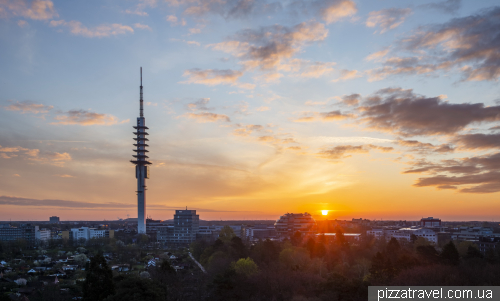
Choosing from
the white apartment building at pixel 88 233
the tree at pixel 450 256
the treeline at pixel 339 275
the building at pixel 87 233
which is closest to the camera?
the treeline at pixel 339 275

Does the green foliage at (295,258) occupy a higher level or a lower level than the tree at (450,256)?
lower

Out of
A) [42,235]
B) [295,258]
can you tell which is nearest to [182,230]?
[42,235]

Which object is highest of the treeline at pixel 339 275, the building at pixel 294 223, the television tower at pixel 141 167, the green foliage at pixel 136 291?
the television tower at pixel 141 167

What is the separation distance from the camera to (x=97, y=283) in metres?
23.2

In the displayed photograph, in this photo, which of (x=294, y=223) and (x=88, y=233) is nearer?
(x=294, y=223)

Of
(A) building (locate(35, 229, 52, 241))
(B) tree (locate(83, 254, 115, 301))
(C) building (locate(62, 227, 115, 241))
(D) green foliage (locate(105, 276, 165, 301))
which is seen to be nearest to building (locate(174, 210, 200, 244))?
(C) building (locate(62, 227, 115, 241))

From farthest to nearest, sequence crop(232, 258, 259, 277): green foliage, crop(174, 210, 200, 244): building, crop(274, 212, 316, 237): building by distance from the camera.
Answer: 1. crop(174, 210, 200, 244): building
2. crop(274, 212, 316, 237): building
3. crop(232, 258, 259, 277): green foliage

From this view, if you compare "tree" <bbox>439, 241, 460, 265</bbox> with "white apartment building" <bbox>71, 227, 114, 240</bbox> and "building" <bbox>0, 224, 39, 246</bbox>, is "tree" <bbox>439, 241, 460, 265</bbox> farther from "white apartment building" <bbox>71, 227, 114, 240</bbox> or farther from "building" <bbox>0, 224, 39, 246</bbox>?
"building" <bbox>0, 224, 39, 246</bbox>

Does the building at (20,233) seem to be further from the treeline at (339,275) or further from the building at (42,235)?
the treeline at (339,275)

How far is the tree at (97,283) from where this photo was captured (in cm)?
2300

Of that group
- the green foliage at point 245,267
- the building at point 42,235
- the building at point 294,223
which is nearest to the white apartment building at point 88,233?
the building at point 42,235

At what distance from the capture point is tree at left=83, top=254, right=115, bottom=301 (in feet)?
75.5

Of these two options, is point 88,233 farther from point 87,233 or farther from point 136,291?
point 136,291

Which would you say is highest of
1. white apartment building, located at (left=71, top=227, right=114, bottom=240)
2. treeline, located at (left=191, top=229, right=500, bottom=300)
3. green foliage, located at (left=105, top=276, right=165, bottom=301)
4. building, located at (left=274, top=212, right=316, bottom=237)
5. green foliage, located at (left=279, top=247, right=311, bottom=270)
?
green foliage, located at (left=105, top=276, right=165, bottom=301)
